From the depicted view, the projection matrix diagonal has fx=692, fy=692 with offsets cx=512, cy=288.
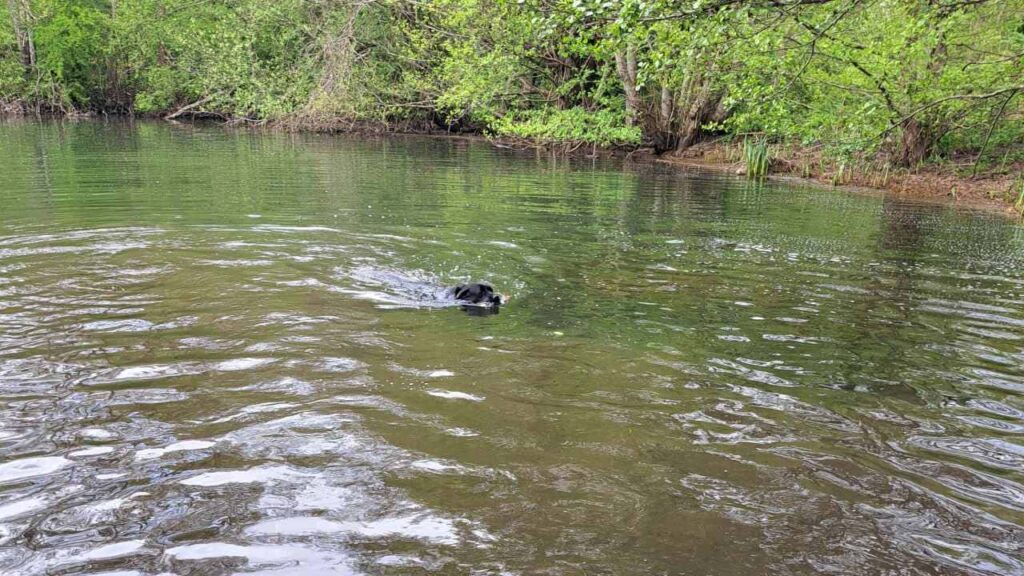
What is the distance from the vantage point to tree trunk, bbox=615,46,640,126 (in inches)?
926

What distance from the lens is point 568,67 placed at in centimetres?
2638

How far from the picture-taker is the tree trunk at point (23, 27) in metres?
38.3

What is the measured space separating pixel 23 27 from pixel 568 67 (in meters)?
33.5

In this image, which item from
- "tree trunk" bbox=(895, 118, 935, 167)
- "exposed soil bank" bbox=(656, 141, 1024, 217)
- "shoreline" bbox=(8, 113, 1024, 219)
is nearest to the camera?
"exposed soil bank" bbox=(656, 141, 1024, 217)

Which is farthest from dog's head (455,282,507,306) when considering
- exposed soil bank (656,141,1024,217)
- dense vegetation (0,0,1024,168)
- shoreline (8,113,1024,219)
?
exposed soil bank (656,141,1024,217)

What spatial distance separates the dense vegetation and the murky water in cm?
412

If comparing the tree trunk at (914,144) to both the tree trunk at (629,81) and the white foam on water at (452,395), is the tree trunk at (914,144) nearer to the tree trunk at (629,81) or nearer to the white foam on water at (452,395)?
the tree trunk at (629,81)

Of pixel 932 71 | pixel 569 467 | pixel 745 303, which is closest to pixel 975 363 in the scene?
pixel 745 303

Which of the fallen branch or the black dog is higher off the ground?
the fallen branch

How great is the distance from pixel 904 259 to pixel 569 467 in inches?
284

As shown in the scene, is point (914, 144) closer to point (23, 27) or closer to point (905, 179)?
point (905, 179)

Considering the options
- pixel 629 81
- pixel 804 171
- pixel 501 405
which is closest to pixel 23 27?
pixel 629 81

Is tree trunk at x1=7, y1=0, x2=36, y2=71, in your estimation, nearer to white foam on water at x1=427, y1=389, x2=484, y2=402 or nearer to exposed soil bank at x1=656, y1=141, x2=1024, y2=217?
exposed soil bank at x1=656, y1=141, x2=1024, y2=217

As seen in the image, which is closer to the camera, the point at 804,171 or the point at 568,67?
the point at 804,171
